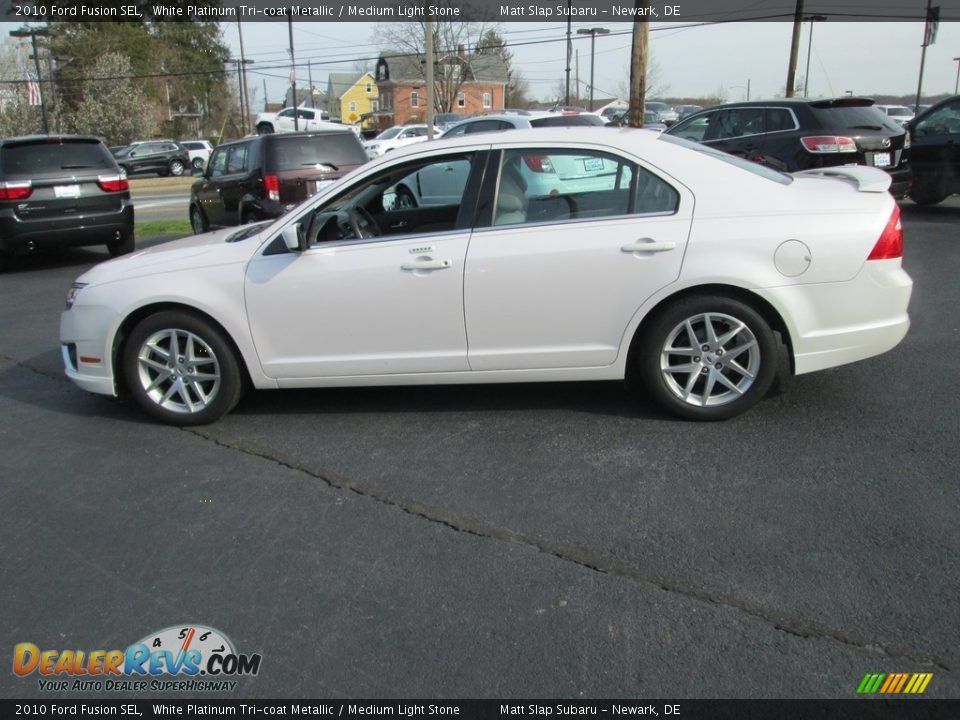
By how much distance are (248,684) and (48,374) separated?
4.53 metres

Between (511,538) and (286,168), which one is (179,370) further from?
(286,168)

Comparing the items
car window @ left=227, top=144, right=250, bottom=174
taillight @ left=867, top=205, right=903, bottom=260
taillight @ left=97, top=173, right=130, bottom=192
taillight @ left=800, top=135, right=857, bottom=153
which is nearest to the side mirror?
taillight @ left=867, top=205, right=903, bottom=260

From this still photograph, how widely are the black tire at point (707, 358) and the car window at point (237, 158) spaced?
8.58 m

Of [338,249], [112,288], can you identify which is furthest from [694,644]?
[112,288]

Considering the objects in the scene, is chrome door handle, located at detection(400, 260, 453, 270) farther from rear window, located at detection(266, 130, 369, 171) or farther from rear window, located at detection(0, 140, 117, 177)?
rear window, located at detection(0, 140, 117, 177)

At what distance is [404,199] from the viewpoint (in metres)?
5.55

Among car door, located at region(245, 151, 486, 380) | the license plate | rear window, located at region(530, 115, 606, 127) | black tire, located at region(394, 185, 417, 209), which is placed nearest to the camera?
car door, located at region(245, 151, 486, 380)

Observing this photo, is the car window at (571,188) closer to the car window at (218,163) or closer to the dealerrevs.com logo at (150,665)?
the dealerrevs.com logo at (150,665)

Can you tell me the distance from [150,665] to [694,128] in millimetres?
11450

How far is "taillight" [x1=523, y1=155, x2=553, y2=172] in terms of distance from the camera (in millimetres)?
4648

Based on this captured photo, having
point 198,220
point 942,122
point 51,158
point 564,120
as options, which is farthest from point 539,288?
point 564,120

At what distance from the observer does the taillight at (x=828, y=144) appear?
33.1 ft

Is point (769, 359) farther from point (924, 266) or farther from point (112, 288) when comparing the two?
point (924, 266)

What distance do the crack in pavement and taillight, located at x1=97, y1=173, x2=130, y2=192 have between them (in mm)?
8093
